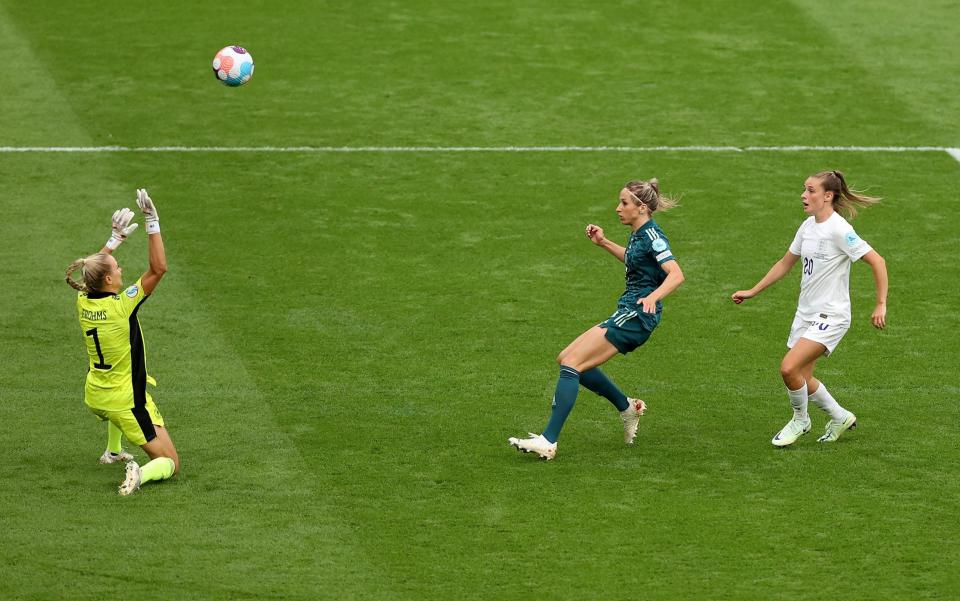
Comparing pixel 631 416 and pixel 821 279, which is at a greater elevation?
pixel 821 279

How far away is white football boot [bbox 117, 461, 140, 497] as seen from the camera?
Result: 32.9 feet

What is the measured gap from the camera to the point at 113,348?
1013 cm

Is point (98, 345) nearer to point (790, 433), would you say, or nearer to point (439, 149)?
point (790, 433)

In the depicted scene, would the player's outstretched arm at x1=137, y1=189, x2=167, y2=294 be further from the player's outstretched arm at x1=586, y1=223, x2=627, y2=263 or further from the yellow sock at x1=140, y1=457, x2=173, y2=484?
the player's outstretched arm at x1=586, y1=223, x2=627, y2=263

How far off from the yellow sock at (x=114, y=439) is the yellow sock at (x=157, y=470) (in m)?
0.53

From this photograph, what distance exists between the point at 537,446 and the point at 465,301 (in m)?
3.73

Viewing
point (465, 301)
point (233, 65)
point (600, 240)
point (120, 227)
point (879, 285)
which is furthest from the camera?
point (233, 65)

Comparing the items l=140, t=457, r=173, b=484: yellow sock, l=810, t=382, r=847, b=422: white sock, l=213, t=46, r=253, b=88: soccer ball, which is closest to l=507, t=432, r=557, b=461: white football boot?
l=810, t=382, r=847, b=422: white sock

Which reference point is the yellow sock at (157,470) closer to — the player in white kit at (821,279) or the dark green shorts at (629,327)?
the dark green shorts at (629,327)

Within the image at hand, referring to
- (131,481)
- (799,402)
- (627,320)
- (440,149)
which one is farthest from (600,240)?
(440,149)

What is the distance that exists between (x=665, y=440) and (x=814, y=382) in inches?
45.7

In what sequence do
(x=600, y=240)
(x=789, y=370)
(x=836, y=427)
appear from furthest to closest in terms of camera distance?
(x=836, y=427) → (x=600, y=240) → (x=789, y=370)

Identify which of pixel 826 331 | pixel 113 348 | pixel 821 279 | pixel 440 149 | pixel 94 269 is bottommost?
pixel 440 149

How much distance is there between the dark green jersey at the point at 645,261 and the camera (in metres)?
10.5
